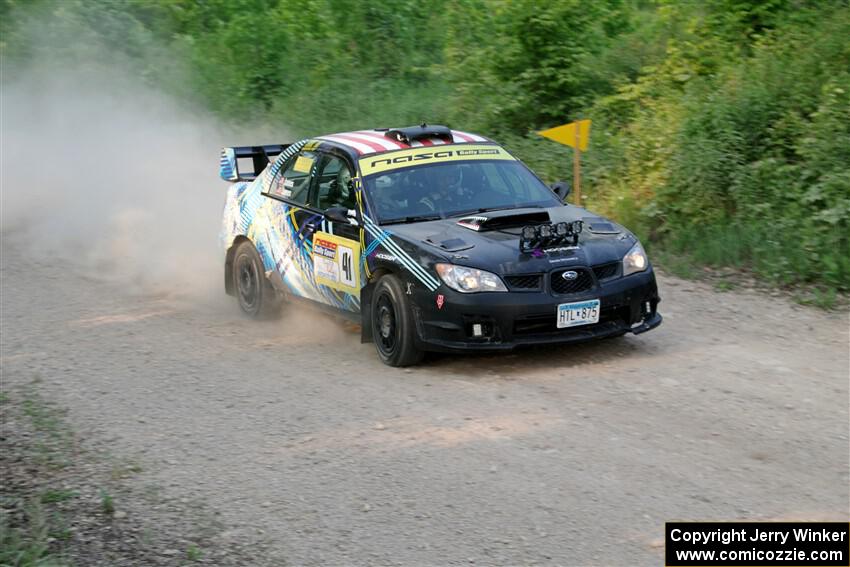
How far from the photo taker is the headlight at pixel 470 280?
7.92 metres

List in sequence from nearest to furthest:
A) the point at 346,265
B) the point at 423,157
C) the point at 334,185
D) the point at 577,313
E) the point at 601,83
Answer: the point at 577,313 < the point at 346,265 < the point at 423,157 < the point at 334,185 < the point at 601,83

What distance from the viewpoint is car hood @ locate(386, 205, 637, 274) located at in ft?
26.2

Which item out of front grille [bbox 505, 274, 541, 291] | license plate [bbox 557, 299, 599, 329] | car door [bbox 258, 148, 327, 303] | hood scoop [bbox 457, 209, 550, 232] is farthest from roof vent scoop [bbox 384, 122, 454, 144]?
license plate [bbox 557, 299, 599, 329]

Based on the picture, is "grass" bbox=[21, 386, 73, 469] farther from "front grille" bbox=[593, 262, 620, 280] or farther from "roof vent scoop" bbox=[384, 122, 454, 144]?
"front grille" bbox=[593, 262, 620, 280]

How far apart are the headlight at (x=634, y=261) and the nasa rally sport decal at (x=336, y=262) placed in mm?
2057

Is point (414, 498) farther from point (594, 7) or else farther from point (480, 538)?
point (594, 7)

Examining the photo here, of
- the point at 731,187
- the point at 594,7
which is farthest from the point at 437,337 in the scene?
the point at 594,7

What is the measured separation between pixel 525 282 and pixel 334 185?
7.31ft

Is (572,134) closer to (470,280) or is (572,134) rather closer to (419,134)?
(419,134)

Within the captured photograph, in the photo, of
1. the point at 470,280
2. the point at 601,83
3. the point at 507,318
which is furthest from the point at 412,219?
the point at 601,83

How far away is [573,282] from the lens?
26.4ft

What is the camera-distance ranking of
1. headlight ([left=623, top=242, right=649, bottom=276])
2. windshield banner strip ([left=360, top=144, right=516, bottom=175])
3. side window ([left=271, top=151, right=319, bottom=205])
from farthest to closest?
side window ([left=271, top=151, right=319, bottom=205]) < windshield banner strip ([left=360, top=144, right=516, bottom=175]) < headlight ([left=623, top=242, right=649, bottom=276])

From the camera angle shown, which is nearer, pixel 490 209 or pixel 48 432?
pixel 48 432

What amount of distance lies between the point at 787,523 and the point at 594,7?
40.4ft
